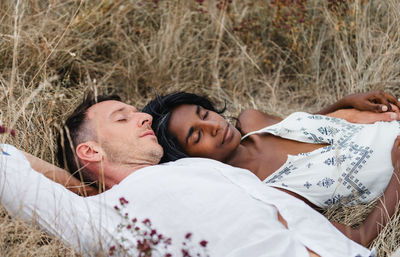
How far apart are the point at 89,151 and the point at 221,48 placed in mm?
2298

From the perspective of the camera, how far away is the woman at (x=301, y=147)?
2.84m

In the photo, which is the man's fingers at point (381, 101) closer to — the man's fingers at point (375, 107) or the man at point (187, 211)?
the man's fingers at point (375, 107)

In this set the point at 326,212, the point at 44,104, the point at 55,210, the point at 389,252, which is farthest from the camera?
the point at 44,104

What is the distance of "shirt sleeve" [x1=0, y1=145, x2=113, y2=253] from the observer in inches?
86.7

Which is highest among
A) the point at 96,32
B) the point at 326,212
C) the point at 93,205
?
the point at 96,32

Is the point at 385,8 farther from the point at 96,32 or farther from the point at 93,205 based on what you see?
the point at 93,205

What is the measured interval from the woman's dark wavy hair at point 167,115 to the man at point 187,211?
0.49 m

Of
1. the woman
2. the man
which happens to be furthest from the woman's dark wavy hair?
the man

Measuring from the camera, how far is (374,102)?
132 inches

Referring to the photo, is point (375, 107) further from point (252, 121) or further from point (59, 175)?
point (59, 175)

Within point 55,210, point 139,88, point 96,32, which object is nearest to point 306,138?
point 55,210

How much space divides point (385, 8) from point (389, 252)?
2601mm

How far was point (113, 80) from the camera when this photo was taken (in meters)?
4.27

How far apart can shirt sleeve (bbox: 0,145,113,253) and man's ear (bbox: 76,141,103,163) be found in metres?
0.33
